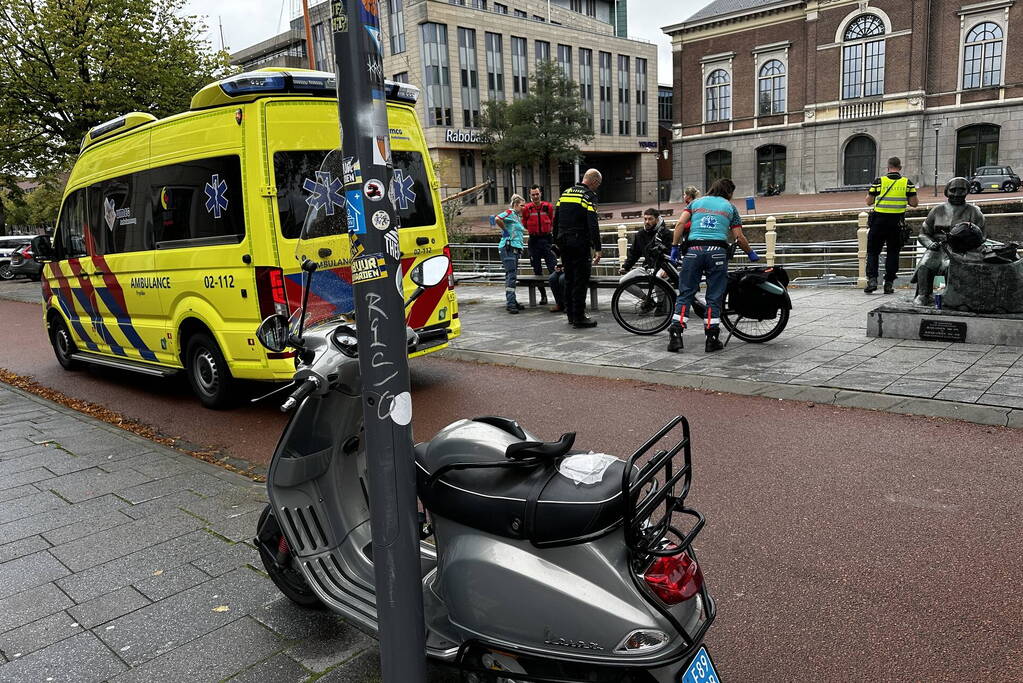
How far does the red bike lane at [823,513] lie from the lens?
2.88 m

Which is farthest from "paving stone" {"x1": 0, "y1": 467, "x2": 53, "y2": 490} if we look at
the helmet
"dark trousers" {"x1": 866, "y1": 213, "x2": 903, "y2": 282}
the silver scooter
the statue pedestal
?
"dark trousers" {"x1": 866, "y1": 213, "x2": 903, "y2": 282}

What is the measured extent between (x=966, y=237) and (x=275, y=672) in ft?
25.3

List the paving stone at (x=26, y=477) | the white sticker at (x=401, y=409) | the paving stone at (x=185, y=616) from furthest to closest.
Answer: the paving stone at (x=26, y=477), the paving stone at (x=185, y=616), the white sticker at (x=401, y=409)

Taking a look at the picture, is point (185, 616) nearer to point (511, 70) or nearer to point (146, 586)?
point (146, 586)

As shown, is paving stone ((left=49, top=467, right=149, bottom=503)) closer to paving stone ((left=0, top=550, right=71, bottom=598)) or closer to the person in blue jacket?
paving stone ((left=0, top=550, right=71, bottom=598))

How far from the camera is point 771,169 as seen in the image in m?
52.4

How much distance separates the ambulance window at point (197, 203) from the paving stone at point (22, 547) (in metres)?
2.79

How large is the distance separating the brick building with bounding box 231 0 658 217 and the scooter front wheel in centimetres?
4070

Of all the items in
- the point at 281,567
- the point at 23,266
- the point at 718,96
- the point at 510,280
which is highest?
the point at 718,96

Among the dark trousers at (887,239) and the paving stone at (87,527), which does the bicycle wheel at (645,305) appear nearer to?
the dark trousers at (887,239)

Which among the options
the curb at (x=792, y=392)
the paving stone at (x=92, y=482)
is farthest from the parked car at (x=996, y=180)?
the paving stone at (x=92, y=482)

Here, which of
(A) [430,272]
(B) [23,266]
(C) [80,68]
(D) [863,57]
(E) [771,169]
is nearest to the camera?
(A) [430,272]

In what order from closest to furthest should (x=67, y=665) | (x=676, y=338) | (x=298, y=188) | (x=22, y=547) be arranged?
(x=67, y=665) → (x=22, y=547) → (x=298, y=188) → (x=676, y=338)

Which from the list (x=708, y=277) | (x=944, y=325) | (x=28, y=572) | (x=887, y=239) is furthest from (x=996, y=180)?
(x=28, y=572)
